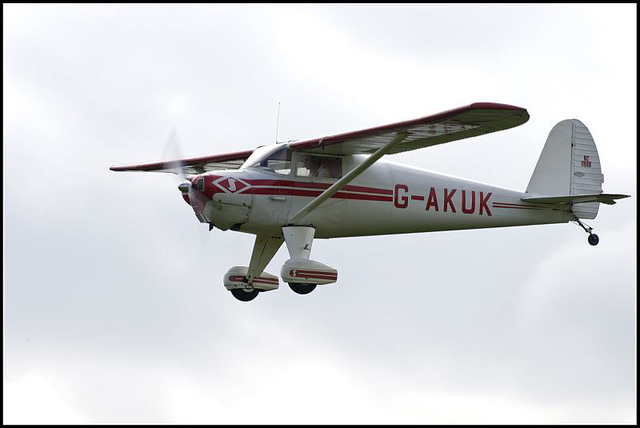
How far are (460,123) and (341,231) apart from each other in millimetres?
3334

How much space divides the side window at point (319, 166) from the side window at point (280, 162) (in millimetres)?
178

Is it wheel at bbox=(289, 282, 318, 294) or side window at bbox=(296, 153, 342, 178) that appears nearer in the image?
wheel at bbox=(289, 282, 318, 294)

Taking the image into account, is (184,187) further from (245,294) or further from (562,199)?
(562,199)

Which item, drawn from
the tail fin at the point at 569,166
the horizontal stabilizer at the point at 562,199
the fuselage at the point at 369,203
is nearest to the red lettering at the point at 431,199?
the fuselage at the point at 369,203

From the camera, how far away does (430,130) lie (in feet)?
73.0

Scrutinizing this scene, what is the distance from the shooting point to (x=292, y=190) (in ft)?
75.7

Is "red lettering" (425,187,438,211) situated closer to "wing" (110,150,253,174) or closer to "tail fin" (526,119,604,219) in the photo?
"tail fin" (526,119,604,219)

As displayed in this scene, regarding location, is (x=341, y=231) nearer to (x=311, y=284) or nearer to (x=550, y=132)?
(x=311, y=284)

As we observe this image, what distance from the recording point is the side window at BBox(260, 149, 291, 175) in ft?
76.0

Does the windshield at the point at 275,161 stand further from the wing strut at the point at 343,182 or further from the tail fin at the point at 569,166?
the tail fin at the point at 569,166

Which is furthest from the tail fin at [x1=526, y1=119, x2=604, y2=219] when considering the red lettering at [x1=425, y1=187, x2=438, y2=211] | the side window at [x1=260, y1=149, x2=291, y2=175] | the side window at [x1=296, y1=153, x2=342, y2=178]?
the side window at [x1=260, y1=149, x2=291, y2=175]

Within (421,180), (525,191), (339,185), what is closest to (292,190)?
(339,185)

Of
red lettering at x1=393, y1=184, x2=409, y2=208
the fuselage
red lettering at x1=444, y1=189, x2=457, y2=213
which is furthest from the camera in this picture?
red lettering at x1=444, y1=189, x2=457, y2=213

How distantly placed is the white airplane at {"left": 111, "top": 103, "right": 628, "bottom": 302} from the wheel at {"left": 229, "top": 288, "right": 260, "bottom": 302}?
18mm
